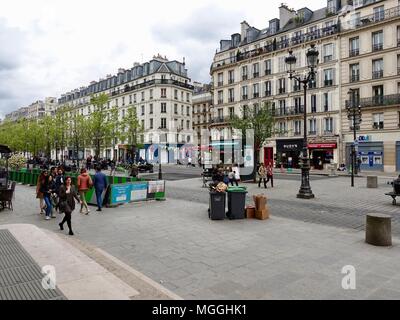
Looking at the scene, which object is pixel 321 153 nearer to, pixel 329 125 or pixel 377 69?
pixel 329 125

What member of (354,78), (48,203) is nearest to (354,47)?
(354,78)

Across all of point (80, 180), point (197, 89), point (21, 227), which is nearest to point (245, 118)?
point (80, 180)

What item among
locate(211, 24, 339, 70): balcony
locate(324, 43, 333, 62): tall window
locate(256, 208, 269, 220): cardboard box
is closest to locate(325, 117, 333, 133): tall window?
locate(324, 43, 333, 62): tall window

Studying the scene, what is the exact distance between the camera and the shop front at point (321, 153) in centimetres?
3584

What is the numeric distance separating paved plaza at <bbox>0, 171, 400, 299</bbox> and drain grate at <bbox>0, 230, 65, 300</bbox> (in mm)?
1538

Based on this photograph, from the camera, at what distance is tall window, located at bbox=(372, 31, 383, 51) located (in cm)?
3266

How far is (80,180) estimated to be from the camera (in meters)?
11.8

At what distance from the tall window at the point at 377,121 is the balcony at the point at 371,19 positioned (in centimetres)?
979

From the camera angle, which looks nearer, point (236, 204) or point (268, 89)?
point (236, 204)

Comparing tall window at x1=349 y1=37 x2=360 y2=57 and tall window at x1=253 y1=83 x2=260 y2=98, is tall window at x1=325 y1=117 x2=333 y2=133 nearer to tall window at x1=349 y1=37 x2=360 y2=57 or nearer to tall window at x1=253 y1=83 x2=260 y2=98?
tall window at x1=349 y1=37 x2=360 y2=57

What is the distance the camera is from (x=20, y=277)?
5.04 meters

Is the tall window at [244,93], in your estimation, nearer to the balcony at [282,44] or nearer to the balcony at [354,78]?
the balcony at [282,44]

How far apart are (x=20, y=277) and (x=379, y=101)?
35860 mm

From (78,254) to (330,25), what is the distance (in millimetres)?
A: 39500
